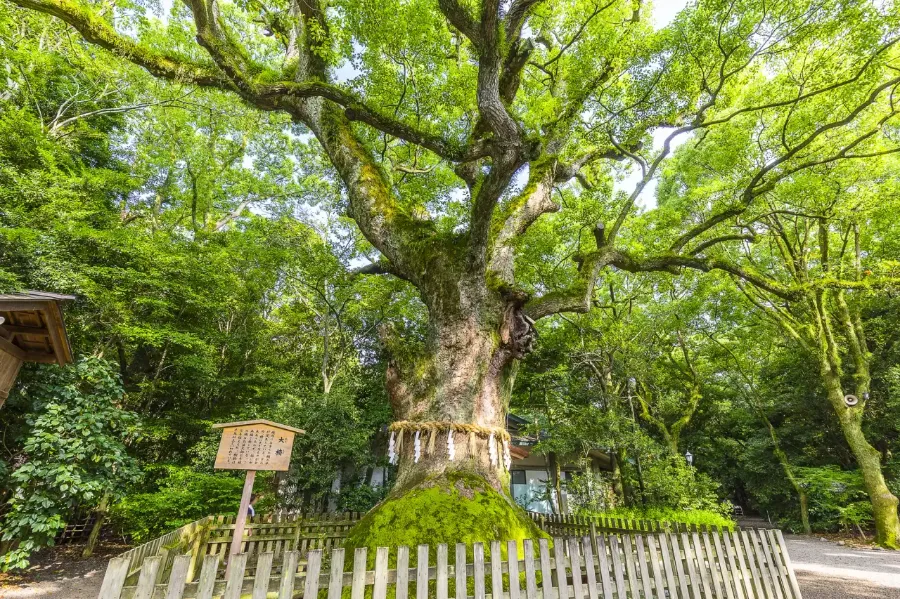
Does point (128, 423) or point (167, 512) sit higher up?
point (128, 423)

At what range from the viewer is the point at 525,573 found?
2.82m

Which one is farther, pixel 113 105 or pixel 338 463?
pixel 113 105

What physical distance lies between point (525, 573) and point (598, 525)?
442 centimetres

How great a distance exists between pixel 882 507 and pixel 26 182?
20.5m

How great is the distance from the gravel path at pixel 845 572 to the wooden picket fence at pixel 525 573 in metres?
2.93

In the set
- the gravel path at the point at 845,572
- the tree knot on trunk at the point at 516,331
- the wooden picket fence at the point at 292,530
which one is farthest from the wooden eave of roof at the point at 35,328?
the gravel path at the point at 845,572

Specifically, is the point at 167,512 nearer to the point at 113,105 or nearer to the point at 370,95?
the point at 370,95

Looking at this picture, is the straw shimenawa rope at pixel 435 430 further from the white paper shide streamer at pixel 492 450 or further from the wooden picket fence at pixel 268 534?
the wooden picket fence at pixel 268 534

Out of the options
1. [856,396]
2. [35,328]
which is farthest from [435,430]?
[856,396]

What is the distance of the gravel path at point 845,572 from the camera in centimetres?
568

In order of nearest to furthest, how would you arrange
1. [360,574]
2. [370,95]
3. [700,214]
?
[360,574]
[370,95]
[700,214]

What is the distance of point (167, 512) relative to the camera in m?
7.38

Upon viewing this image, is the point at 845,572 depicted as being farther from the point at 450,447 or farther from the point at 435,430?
the point at 435,430

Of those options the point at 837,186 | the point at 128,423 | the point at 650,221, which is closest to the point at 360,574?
the point at 128,423
